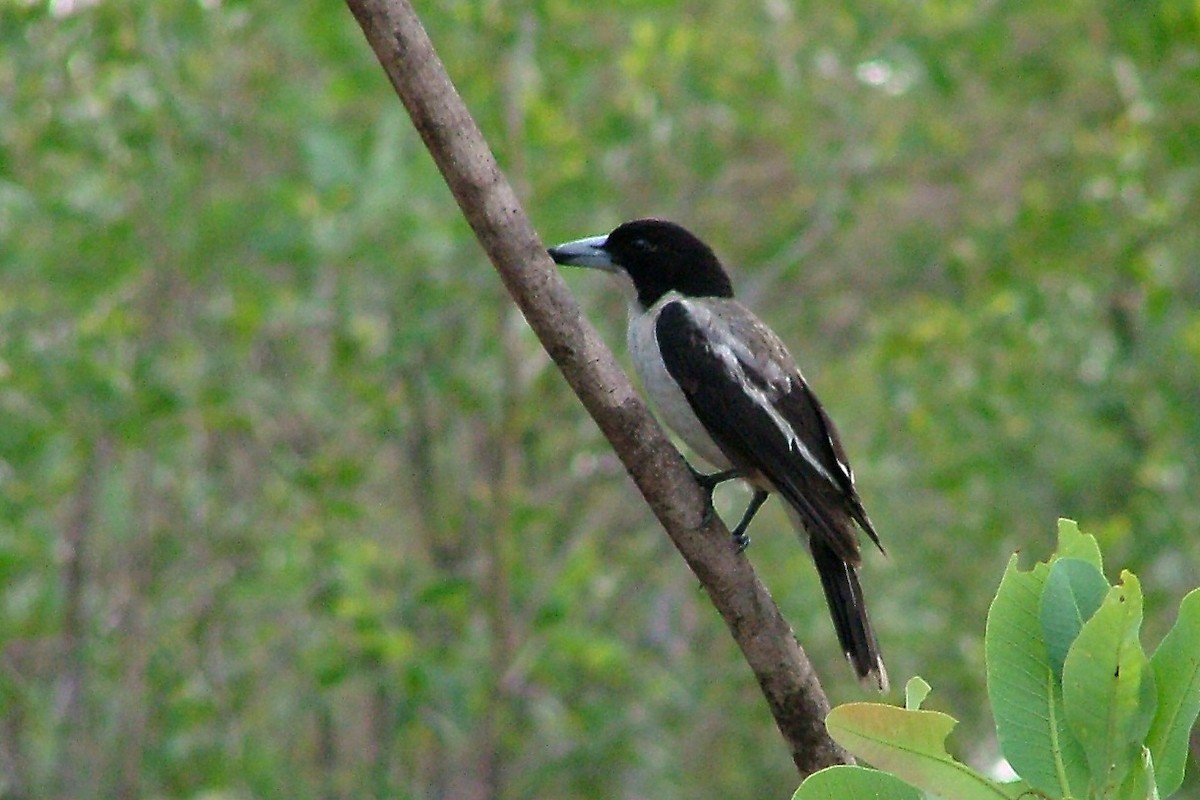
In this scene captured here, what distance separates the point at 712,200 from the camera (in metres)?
7.56

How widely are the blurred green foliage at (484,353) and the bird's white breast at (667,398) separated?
155 centimetres

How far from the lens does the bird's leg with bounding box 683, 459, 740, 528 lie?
2.66 meters

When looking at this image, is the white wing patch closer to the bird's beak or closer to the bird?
the bird

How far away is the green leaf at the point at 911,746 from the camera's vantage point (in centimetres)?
176

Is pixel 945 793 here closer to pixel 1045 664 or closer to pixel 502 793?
pixel 1045 664

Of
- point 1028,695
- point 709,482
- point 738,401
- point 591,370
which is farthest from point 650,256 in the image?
point 1028,695

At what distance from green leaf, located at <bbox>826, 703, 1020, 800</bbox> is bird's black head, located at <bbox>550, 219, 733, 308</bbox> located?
8.70ft

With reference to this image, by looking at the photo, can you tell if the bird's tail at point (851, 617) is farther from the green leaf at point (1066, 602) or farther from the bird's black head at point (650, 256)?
the green leaf at point (1066, 602)

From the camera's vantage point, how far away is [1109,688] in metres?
1.73

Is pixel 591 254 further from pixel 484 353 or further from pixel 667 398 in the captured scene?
pixel 484 353

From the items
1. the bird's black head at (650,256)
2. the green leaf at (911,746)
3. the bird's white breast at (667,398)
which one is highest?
the green leaf at (911,746)

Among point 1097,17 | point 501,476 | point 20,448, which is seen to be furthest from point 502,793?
point 1097,17

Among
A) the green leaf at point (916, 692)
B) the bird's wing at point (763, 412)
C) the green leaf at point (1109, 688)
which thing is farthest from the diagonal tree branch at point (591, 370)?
the bird's wing at point (763, 412)

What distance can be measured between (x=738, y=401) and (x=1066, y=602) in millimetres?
2086
